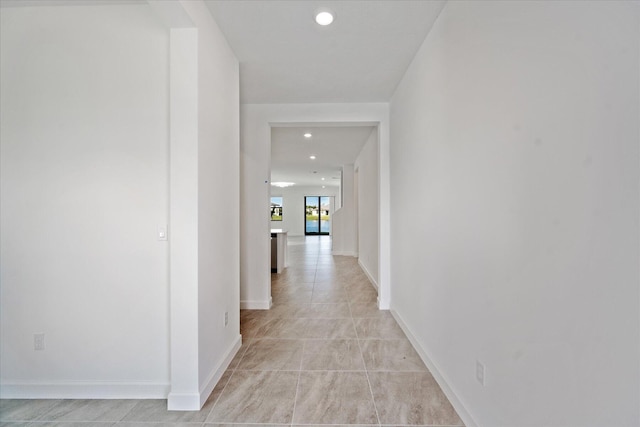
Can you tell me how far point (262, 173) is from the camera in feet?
12.0

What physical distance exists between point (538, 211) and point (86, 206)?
2479 millimetres

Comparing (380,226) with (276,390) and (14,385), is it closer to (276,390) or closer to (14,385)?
Answer: (276,390)

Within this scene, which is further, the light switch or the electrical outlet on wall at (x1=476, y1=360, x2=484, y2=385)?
the light switch

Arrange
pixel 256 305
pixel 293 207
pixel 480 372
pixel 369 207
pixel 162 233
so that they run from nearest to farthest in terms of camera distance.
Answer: pixel 480 372 → pixel 162 233 → pixel 256 305 → pixel 369 207 → pixel 293 207

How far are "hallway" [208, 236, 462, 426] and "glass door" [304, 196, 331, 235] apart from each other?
11.6 metres

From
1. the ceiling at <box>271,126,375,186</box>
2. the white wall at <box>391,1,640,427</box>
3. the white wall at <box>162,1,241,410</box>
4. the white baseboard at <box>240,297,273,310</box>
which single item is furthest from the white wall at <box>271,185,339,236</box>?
the white wall at <box>391,1,640,427</box>

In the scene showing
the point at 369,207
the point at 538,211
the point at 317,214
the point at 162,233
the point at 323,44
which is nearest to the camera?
the point at 538,211

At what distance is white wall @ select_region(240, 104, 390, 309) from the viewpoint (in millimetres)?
3605

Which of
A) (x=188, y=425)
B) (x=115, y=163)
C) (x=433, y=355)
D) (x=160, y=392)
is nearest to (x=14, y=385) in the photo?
(x=160, y=392)

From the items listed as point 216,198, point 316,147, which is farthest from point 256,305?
point 316,147

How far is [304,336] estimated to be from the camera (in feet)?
9.29

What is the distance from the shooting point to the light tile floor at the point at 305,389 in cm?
171

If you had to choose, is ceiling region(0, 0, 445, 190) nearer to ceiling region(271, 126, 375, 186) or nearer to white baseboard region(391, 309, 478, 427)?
ceiling region(271, 126, 375, 186)

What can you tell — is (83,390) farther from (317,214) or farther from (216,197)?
(317,214)
